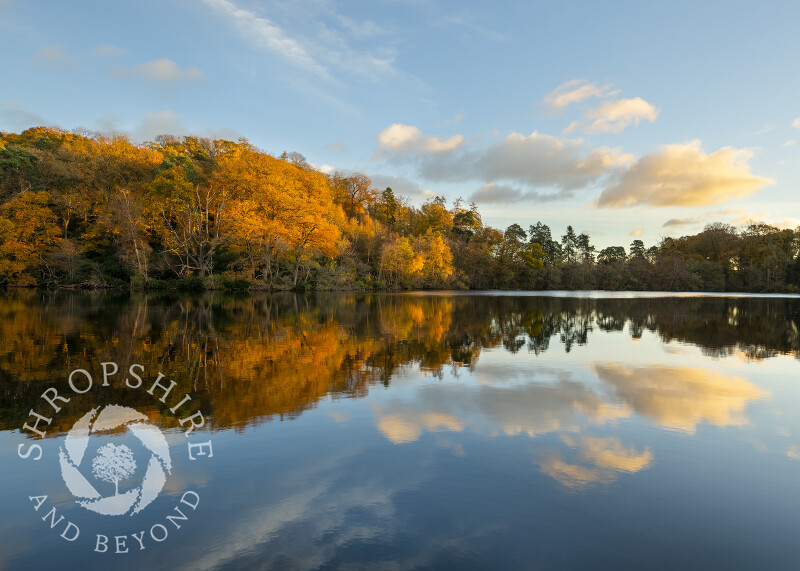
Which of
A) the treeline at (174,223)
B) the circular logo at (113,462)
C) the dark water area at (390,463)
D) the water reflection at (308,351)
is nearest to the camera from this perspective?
the dark water area at (390,463)

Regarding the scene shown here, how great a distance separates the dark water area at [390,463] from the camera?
3.39 meters

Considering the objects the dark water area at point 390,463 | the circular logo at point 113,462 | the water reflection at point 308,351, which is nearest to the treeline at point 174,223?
the water reflection at point 308,351

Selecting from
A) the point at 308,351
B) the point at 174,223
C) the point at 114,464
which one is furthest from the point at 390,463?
the point at 174,223

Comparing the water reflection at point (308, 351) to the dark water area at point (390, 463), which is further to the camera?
the water reflection at point (308, 351)

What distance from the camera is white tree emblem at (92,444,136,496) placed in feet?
14.8

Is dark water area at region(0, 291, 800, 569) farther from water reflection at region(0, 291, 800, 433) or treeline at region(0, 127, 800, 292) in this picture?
treeline at region(0, 127, 800, 292)

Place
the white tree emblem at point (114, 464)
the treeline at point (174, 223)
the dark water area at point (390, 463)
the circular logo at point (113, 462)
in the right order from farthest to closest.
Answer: the treeline at point (174, 223), the white tree emblem at point (114, 464), the circular logo at point (113, 462), the dark water area at point (390, 463)

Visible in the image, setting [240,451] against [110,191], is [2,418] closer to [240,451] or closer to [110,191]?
[240,451]

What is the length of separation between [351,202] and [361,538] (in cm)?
6479

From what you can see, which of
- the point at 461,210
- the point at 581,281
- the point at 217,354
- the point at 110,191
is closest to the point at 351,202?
the point at 461,210

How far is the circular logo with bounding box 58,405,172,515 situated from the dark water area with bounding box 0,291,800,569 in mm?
28

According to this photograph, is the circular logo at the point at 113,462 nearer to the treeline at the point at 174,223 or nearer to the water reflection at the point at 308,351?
the water reflection at the point at 308,351

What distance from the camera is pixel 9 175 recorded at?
141 feet

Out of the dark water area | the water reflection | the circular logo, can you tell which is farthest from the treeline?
the circular logo
